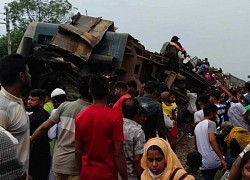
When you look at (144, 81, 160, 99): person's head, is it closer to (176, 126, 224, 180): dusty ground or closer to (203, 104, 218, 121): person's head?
(203, 104, 218, 121): person's head

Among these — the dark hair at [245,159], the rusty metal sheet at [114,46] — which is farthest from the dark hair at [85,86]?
the rusty metal sheet at [114,46]

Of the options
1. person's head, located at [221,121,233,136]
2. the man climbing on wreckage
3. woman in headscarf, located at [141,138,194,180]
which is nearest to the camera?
woman in headscarf, located at [141,138,194,180]

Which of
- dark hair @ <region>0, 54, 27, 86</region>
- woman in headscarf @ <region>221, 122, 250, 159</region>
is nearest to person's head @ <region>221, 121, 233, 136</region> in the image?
woman in headscarf @ <region>221, 122, 250, 159</region>

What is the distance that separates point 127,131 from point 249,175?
1521 mm

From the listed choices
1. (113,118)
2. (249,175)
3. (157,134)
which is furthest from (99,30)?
(249,175)

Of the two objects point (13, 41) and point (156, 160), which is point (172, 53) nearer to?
point (156, 160)

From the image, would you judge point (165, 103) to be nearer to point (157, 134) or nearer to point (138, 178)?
point (157, 134)

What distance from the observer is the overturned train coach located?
10.2 meters

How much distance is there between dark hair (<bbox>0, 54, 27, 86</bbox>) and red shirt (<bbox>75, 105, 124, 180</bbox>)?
2.73 ft

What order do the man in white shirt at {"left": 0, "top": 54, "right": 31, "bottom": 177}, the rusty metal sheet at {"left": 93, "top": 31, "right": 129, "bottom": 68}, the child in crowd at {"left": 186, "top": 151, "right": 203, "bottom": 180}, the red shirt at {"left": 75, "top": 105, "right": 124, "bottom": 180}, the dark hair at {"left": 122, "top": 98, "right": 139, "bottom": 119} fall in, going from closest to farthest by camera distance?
the man in white shirt at {"left": 0, "top": 54, "right": 31, "bottom": 177} < the red shirt at {"left": 75, "top": 105, "right": 124, "bottom": 180} < the child in crowd at {"left": 186, "top": 151, "right": 203, "bottom": 180} < the dark hair at {"left": 122, "top": 98, "right": 139, "bottom": 119} < the rusty metal sheet at {"left": 93, "top": 31, "right": 129, "bottom": 68}

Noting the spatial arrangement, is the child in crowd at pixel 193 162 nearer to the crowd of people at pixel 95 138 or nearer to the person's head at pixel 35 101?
the crowd of people at pixel 95 138

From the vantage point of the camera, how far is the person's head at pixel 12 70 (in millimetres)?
3156

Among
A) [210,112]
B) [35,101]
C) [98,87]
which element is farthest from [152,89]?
[98,87]

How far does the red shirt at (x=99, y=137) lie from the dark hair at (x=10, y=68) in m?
0.83
